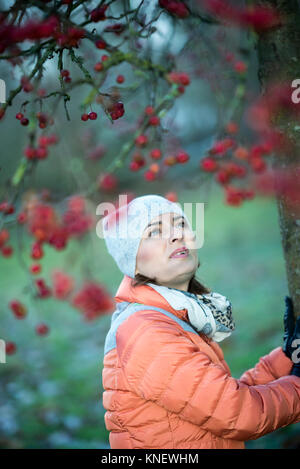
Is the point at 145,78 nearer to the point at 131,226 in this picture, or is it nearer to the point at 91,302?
the point at 131,226

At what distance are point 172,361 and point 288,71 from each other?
1.16 metres

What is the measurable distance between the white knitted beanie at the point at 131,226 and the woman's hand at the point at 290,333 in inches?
21.9

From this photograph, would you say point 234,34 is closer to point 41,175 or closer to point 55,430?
point 55,430

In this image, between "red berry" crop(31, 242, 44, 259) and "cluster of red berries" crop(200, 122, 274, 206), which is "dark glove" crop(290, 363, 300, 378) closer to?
"cluster of red berries" crop(200, 122, 274, 206)

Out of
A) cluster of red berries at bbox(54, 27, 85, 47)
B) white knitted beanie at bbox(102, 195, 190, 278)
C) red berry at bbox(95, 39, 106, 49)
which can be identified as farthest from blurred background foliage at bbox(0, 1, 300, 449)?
white knitted beanie at bbox(102, 195, 190, 278)

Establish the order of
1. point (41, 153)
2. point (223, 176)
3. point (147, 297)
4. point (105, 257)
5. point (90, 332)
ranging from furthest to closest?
point (105, 257) → point (90, 332) → point (223, 176) → point (41, 153) → point (147, 297)

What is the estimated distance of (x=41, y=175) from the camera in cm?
718

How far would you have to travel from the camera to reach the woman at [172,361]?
4.95ft

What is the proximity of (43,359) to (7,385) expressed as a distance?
57 centimetres

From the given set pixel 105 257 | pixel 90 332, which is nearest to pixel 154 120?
pixel 90 332

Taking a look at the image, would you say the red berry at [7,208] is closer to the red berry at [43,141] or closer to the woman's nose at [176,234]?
the red berry at [43,141]

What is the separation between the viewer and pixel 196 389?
150 centimetres

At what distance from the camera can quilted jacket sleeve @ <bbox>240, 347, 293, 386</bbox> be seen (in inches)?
73.1

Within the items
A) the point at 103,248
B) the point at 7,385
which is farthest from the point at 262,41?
the point at 103,248
